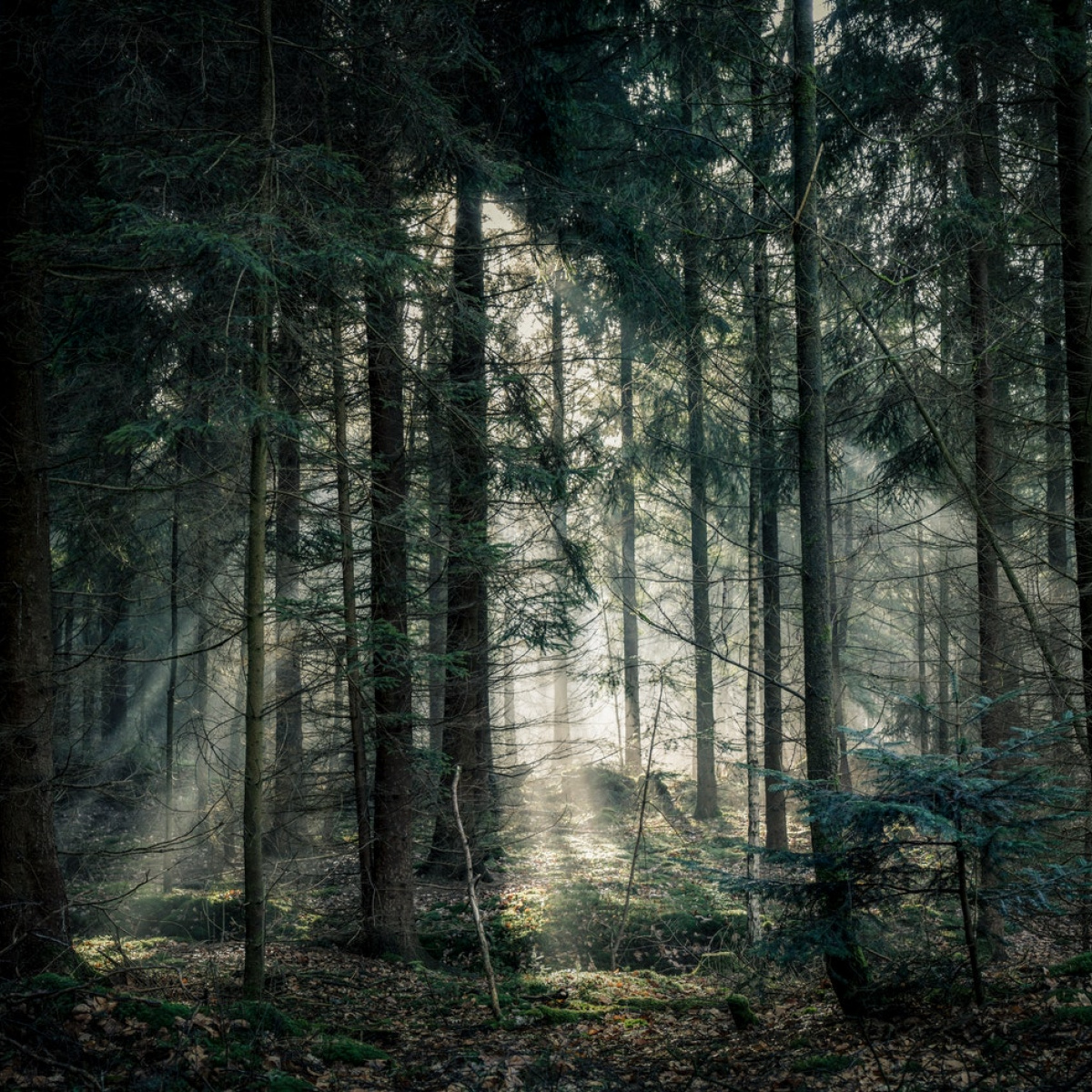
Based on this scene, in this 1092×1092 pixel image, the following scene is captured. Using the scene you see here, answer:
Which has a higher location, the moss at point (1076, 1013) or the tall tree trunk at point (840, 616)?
the tall tree trunk at point (840, 616)

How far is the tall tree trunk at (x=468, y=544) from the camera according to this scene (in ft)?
27.6

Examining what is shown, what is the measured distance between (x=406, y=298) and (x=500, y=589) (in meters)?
3.57

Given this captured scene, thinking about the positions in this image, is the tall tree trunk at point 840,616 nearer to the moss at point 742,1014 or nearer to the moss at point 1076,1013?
the moss at point 742,1014

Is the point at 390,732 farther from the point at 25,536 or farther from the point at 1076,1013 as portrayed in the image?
the point at 1076,1013

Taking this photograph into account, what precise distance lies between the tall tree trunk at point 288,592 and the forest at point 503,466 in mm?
140

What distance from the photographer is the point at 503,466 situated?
369 inches

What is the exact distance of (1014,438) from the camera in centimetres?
1009

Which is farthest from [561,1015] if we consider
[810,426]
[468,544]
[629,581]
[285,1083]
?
[629,581]

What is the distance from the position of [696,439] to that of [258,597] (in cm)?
1027

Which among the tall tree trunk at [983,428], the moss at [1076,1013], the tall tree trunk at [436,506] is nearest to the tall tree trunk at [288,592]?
the tall tree trunk at [436,506]

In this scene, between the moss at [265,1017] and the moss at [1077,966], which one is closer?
the moss at [1077,966]

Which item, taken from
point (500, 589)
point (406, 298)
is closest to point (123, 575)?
point (500, 589)

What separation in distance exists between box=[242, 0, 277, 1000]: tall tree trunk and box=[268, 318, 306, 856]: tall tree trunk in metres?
0.24

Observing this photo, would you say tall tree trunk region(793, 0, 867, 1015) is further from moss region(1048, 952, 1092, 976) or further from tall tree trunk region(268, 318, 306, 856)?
tall tree trunk region(268, 318, 306, 856)
